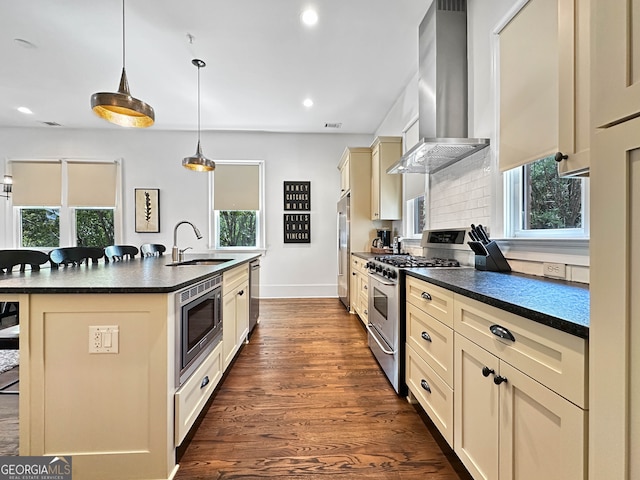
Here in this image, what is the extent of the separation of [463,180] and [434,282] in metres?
1.37

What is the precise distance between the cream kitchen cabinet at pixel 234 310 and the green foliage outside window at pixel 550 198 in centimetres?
226

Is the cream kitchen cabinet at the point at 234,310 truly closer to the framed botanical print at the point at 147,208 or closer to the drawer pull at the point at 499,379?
the drawer pull at the point at 499,379

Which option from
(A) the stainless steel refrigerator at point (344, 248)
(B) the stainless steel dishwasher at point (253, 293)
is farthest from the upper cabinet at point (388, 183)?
(B) the stainless steel dishwasher at point (253, 293)

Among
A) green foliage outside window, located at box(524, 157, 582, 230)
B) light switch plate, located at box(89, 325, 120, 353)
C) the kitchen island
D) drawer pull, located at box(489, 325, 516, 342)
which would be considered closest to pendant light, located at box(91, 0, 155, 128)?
the kitchen island

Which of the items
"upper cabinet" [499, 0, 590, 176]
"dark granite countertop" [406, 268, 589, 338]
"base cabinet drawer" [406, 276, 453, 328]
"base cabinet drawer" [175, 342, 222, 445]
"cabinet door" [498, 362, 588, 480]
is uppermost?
"upper cabinet" [499, 0, 590, 176]

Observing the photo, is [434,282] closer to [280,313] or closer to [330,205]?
[280,313]

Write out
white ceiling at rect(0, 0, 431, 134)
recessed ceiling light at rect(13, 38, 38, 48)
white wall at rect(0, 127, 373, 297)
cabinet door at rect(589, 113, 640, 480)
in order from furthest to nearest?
white wall at rect(0, 127, 373, 297) < recessed ceiling light at rect(13, 38, 38, 48) < white ceiling at rect(0, 0, 431, 134) < cabinet door at rect(589, 113, 640, 480)

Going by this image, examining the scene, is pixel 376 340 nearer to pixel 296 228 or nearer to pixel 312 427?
pixel 312 427

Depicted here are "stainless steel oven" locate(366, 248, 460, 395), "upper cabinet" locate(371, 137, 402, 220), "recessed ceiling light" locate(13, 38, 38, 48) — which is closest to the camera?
"stainless steel oven" locate(366, 248, 460, 395)

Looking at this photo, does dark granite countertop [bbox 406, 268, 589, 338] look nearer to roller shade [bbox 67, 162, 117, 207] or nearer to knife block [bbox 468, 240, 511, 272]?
knife block [bbox 468, 240, 511, 272]

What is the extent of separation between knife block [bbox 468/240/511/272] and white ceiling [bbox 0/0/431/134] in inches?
88.9

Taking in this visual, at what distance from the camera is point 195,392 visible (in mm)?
1653

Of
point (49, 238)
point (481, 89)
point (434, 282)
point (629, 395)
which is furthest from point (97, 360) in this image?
point (49, 238)

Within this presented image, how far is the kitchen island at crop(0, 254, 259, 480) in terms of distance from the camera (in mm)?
1323
